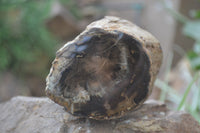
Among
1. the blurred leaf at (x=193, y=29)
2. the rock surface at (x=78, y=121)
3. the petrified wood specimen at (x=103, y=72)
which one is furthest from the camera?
the blurred leaf at (x=193, y=29)

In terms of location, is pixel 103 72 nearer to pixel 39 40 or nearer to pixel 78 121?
pixel 78 121

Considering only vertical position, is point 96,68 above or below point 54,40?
below

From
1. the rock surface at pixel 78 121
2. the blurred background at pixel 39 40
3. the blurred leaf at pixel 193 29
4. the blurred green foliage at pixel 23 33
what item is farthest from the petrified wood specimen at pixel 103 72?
the blurred green foliage at pixel 23 33

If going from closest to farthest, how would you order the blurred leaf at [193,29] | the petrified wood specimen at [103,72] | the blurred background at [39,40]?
the petrified wood specimen at [103,72], the blurred leaf at [193,29], the blurred background at [39,40]

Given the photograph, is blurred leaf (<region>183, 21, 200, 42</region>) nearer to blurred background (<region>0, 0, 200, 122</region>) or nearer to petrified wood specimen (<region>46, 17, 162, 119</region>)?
blurred background (<region>0, 0, 200, 122</region>)

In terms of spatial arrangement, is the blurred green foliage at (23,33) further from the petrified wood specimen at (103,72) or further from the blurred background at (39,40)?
the petrified wood specimen at (103,72)

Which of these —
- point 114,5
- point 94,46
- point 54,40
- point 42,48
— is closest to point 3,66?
point 42,48

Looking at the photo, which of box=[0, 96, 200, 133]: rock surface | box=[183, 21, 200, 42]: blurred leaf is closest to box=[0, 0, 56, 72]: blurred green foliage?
box=[183, 21, 200, 42]: blurred leaf

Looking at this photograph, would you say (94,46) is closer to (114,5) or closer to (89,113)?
(89,113)
